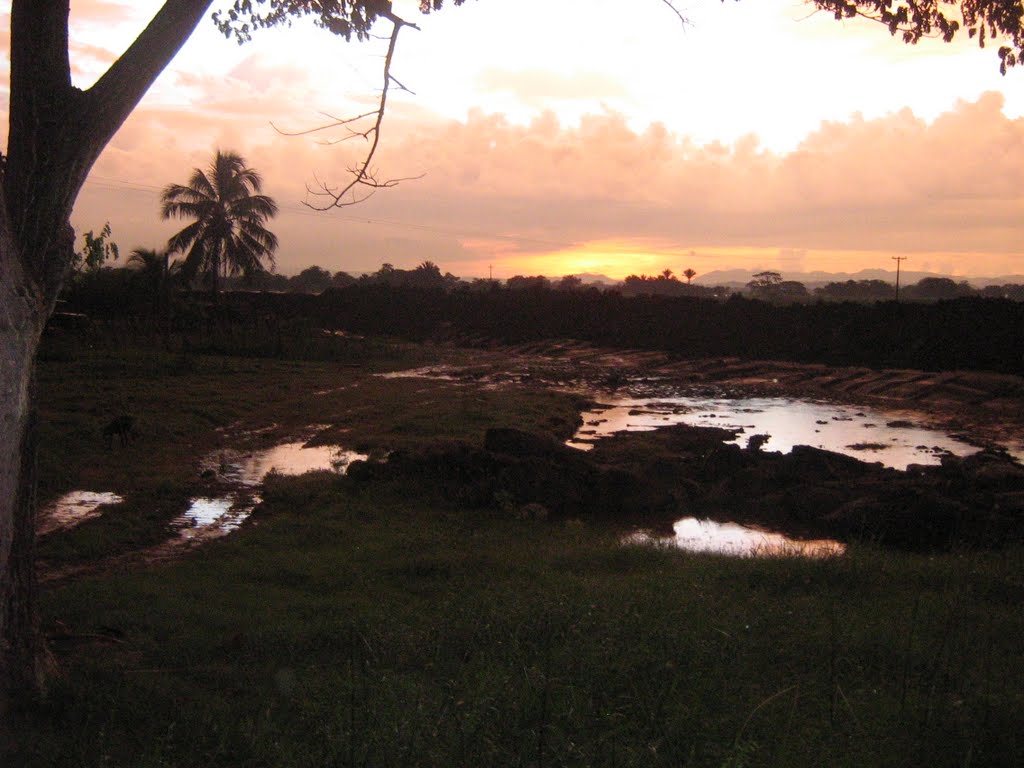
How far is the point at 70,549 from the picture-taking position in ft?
26.2

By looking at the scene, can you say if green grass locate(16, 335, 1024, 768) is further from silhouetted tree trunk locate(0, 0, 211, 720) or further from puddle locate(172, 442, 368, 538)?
puddle locate(172, 442, 368, 538)

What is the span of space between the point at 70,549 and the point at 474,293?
43.3 meters

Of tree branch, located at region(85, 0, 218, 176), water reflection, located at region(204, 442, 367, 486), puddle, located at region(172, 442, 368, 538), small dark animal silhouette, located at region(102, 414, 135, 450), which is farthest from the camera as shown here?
small dark animal silhouette, located at region(102, 414, 135, 450)

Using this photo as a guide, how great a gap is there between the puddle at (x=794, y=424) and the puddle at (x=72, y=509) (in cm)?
753

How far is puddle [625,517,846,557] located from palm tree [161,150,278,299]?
32.7 meters

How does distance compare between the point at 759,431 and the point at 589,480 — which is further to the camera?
the point at 759,431

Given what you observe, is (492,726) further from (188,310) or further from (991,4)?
(188,310)

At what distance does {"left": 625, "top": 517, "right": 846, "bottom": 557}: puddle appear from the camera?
8359 mm

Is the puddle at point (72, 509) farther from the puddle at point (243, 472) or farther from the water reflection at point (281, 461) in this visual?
the water reflection at point (281, 461)

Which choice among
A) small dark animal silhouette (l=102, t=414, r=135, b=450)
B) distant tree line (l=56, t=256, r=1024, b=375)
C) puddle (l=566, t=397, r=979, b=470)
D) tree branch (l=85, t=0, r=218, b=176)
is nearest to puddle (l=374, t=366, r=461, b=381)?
distant tree line (l=56, t=256, r=1024, b=375)

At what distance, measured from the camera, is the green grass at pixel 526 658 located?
12.0 feet

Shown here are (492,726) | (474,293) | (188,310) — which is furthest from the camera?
(474,293)

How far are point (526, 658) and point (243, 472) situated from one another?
27.9 feet

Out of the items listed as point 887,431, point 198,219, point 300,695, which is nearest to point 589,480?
point 300,695
